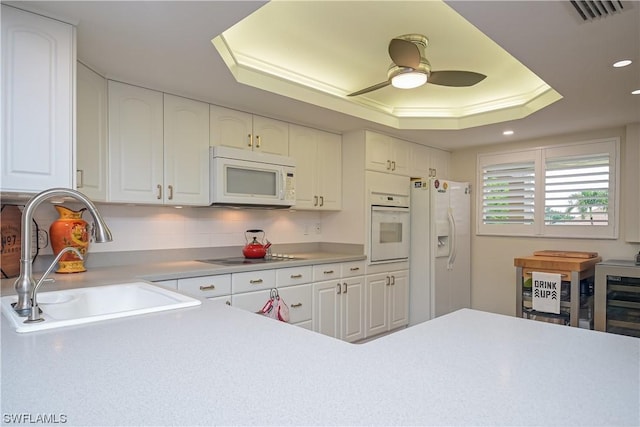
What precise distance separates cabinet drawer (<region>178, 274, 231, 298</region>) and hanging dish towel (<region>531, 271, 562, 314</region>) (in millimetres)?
2617

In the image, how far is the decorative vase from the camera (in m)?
2.20

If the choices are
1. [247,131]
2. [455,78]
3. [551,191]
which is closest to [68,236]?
[247,131]

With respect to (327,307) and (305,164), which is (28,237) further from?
(305,164)

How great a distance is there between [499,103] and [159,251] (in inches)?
128

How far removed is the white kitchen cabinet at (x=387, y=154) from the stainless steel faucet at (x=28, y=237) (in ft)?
9.22

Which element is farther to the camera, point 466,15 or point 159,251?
point 159,251

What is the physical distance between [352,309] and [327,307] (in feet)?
1.09

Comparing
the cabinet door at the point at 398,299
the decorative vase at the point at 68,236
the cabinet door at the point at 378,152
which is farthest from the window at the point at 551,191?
the decorative vase at the point at 68,236

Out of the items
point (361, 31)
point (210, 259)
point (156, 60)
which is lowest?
point (210, 259)

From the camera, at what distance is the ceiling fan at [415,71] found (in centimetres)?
212

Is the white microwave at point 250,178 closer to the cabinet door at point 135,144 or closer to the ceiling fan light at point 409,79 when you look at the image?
the cabinet door at point 135,144

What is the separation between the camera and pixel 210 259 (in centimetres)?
314

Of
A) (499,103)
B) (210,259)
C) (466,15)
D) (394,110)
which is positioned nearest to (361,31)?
(466,15)

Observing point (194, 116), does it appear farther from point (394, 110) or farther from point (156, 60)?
point (394, 110)
